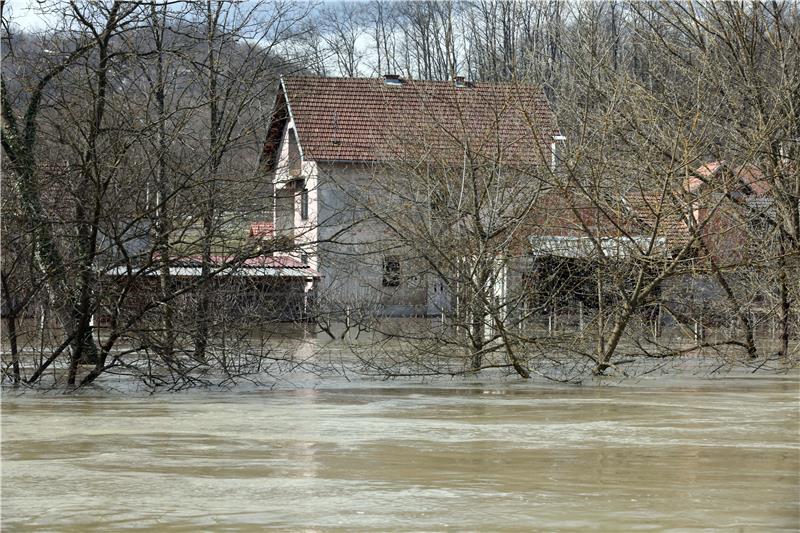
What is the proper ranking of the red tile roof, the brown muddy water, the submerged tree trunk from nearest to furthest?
the brown muddy water, the submerged tree trunk, the red tile roof

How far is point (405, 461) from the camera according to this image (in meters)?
10.9

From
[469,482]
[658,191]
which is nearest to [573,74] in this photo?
[658,191]

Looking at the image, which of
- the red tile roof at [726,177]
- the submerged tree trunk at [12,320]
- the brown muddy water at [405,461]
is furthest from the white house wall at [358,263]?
the brown muddy water at [405,461]

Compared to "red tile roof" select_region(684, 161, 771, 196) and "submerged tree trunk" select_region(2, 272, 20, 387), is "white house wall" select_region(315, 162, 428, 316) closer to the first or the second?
"red tile roof" select_region(684, 161, 771, 196)

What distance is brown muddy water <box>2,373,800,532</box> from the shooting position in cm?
855

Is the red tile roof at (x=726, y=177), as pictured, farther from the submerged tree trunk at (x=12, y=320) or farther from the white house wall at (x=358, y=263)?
the submerged tree trunk at (x=12, y=320)

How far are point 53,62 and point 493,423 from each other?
794 cm

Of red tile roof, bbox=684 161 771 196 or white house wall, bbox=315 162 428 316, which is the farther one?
white house wall, bbox=315 162 428 316

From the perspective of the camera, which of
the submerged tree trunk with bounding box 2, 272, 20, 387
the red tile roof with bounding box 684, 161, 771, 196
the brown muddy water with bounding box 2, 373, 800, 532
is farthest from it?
the red tile roof with bounding box 684, 161, 771, 196

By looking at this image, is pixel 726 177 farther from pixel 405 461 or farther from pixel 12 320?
pixel 12 320

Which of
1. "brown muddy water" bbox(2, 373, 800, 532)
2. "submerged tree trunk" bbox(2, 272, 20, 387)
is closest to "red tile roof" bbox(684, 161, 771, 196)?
"brown muddy water" bbox(2, 373, 800, 532)

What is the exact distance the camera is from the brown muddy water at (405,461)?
855 cm

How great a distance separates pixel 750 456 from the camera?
11258 mm

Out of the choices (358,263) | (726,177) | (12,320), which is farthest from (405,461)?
(358,263)
